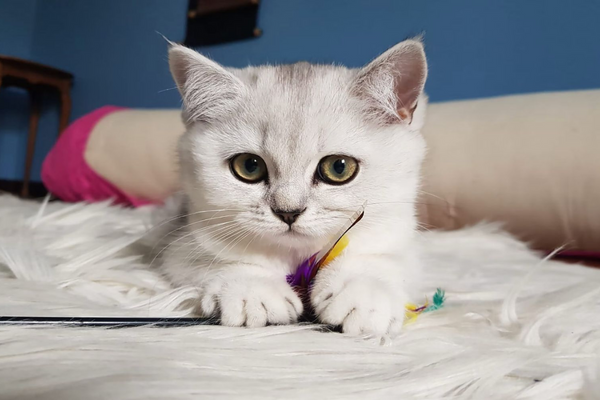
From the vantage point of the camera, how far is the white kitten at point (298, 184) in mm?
582

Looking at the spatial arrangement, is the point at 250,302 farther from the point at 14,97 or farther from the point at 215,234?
the point at 14,97

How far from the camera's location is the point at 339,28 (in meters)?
2.23

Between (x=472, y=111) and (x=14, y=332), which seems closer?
(x=14, y=332)

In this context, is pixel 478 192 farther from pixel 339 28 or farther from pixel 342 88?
pixel 339 28

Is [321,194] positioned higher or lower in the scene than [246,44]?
lower

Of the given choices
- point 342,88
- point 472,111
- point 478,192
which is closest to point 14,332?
point 342,88

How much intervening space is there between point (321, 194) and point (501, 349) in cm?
32

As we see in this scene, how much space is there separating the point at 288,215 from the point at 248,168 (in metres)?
0.13

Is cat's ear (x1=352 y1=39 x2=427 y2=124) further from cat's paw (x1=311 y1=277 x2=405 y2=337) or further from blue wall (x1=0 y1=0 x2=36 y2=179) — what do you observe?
blue wall (x1=0 y1=0 x2=36 y2=179)

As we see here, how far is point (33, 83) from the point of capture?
120 inches

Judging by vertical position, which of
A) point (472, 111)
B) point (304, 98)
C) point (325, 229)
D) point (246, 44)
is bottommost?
point (325, 229)

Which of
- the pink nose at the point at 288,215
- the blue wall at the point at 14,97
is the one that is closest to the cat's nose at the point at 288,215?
the pink nose at the point at 288,215

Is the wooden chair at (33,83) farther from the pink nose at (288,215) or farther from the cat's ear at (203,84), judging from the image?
the pink nose at (288,215)

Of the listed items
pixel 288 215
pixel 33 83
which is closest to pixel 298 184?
pixel 288 215
